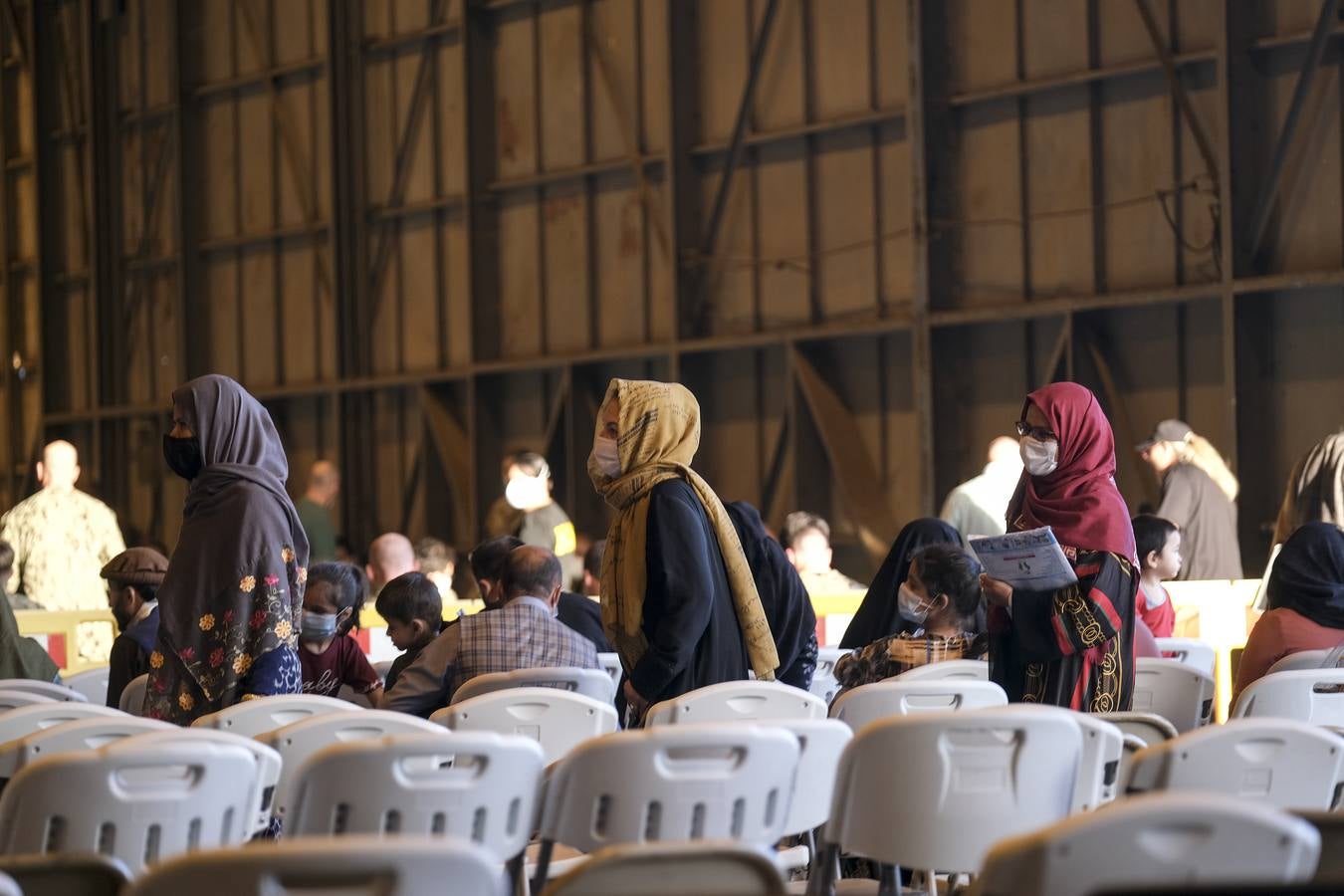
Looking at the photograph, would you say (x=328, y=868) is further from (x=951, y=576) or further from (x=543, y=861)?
(x=951, y=576)

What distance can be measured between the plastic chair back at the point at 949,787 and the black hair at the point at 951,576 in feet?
4.41

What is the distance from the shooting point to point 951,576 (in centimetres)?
450

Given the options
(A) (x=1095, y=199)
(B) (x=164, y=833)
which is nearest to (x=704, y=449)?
(A) (x=1095, y=199)

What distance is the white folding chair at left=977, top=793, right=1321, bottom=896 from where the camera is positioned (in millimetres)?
2094

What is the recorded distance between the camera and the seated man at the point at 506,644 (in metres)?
4.66

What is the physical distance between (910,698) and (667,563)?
623mm

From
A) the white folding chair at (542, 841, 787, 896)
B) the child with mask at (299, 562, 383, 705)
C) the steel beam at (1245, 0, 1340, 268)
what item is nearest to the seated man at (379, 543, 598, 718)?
the child with mask at (299, 562, 383, 705)

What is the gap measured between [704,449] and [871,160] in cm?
216

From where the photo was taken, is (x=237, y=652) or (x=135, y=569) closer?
(x=237, y=652)

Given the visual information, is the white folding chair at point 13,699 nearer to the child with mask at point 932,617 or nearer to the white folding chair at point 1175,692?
the child with mask at point 932,617

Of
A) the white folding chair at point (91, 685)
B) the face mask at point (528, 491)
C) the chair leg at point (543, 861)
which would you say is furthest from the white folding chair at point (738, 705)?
the face mask at point (528, 491)

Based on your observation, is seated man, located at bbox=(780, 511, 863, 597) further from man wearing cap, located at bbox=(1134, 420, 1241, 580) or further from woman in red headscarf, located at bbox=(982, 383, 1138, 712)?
woman in red headscarf, located at bbox=(982, 383, 1138, 712)

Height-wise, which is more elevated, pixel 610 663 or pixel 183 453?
pixel 183 453

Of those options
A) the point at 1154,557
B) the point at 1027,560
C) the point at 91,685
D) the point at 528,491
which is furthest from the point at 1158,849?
the point at 528,491
